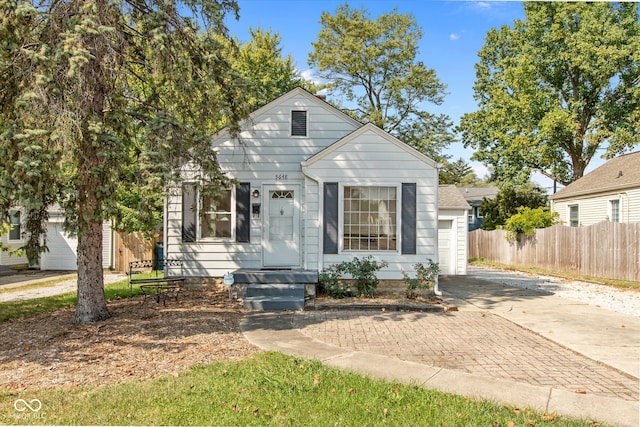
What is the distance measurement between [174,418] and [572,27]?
1230 inches

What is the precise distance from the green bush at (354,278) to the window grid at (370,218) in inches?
22.0

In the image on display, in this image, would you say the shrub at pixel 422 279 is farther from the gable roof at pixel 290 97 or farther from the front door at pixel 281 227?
the gable roof at pixel 290 97

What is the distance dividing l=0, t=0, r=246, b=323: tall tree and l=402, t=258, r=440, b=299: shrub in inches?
203

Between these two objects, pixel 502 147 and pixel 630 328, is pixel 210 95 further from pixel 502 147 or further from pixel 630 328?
pixel 502 147

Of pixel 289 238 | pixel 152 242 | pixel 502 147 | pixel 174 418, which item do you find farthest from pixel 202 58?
pixel 502 147

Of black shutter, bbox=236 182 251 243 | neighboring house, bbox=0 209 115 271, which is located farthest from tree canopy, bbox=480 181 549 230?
neighboring house, bbox=0 209 115 271

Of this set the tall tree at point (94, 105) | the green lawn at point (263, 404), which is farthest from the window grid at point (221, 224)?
the green lawn at point (263, 404)

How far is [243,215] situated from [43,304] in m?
5.06

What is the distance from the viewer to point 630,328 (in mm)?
7590

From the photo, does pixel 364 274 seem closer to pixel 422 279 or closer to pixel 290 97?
pixel 422 279

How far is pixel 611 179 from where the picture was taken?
1952cm

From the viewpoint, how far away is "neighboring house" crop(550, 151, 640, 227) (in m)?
17.7

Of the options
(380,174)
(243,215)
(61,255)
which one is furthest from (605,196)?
(61,255)

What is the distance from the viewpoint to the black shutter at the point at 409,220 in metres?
10.5
